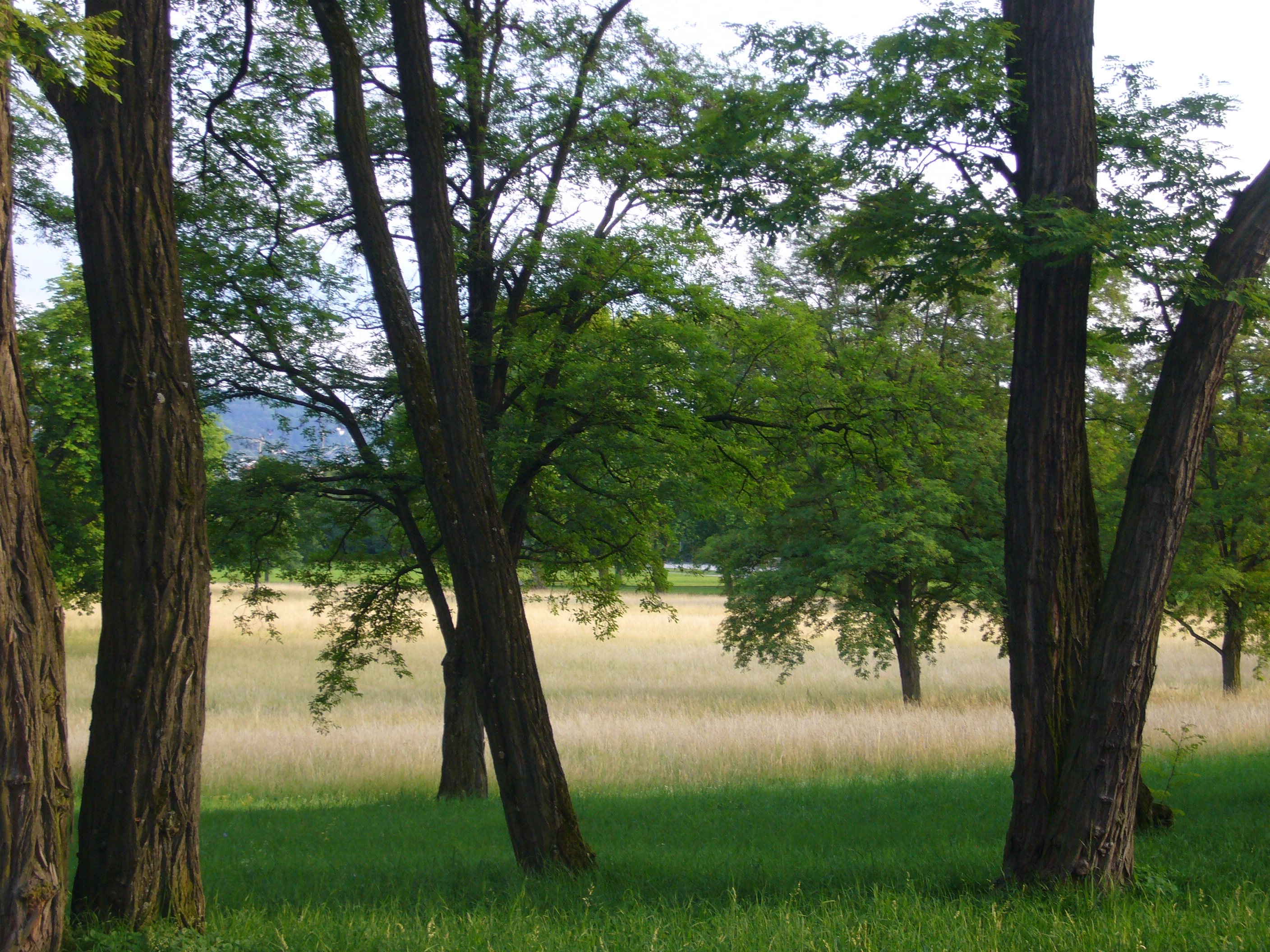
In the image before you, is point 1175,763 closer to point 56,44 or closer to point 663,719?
point 56,44

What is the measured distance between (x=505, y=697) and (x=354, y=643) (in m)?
6.75

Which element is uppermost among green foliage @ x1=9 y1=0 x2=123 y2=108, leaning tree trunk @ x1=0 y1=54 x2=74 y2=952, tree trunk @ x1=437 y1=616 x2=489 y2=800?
green foliage @ x1=9 y1=0 x2=123 y2=108

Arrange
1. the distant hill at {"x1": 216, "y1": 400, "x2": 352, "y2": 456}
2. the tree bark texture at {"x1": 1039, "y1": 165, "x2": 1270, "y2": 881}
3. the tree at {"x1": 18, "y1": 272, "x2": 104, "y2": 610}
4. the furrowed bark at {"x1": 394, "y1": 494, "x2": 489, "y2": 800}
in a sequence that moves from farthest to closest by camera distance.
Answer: the distant hill at {"x1": 216, "y1": 400, "x2": 352, "y2": 456}, the furrowed bark at {"x1": 394, "y1": 494, "x2": 489, "y2": 800}, the tree at {"x1": 18, "y1": 272, "x2": 104, "y2": 610}, the tree bark texture at {"x1": 1039, "y1": 165, "x2": 1270, "y2": 881}

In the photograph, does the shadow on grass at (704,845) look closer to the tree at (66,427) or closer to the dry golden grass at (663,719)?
the dry golden grass at (663,719)

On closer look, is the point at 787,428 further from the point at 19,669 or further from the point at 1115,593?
the point at 19,669

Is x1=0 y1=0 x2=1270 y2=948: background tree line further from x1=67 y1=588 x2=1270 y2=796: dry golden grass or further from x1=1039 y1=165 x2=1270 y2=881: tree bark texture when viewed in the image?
x1=67 y1=588 x2=1270 y2=796: dry golden grass

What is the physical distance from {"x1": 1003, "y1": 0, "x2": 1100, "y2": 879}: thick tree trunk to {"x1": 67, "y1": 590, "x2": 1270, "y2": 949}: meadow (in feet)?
3.04

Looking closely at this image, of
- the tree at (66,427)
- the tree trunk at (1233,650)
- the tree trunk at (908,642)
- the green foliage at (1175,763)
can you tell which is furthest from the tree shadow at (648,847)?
the tree trunk at (1233,650)

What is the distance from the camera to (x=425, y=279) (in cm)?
724

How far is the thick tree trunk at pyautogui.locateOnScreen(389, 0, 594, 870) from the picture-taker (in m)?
6.70

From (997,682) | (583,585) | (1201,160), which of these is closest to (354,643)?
(583,585)

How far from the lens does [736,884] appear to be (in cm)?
622

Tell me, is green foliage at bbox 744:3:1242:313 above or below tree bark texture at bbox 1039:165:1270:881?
above

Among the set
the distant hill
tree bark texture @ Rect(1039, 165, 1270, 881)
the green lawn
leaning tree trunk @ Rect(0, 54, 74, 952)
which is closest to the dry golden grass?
the green lawn
